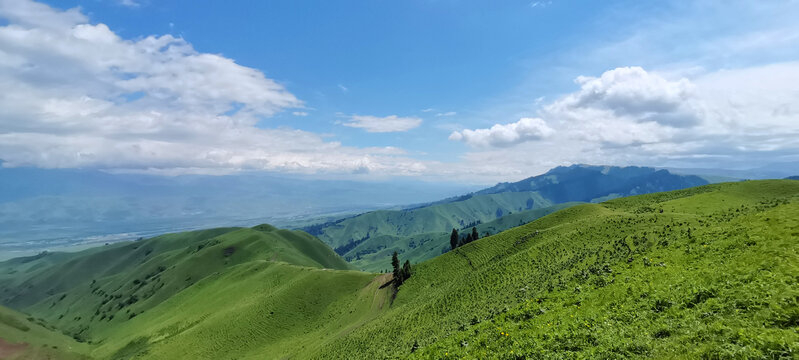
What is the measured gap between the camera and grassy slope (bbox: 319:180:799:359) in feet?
49.6

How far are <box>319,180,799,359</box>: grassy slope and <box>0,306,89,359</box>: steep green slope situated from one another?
99417 millimetres

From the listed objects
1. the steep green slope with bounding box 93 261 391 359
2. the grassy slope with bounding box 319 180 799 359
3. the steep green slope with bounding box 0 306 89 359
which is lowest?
the steep green slope with bounding box 0 306 89 359

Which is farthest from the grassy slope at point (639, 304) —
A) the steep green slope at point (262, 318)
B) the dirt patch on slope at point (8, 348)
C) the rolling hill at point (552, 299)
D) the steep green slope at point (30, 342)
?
the steep green slope at point (30, 342)

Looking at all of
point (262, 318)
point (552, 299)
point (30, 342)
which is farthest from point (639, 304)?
point (30, 342)

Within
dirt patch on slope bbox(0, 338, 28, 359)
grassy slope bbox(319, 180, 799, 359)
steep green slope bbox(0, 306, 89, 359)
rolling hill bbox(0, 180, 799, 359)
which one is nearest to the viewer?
grassy slope bbox(319, 180, 799, 359)

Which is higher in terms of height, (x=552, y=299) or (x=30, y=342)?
(x=552, y=299)

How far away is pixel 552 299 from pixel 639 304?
7.52 m

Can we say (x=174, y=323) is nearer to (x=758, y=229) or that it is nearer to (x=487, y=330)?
(x=487, y=330)

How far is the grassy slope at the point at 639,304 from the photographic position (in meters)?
15.1

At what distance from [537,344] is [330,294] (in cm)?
8011

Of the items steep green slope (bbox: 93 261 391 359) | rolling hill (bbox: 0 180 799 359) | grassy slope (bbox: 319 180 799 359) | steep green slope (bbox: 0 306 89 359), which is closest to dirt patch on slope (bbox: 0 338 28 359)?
steep green slope (bbox: 0 306 89 359)

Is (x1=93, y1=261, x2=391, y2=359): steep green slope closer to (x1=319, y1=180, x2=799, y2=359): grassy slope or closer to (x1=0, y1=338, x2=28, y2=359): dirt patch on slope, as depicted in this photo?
(x1=0, y1=338, x2=28, y2=359): dirt patch on slope

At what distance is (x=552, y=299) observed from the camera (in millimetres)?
27891

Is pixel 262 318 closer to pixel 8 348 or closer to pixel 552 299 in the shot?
pixel 8 348
